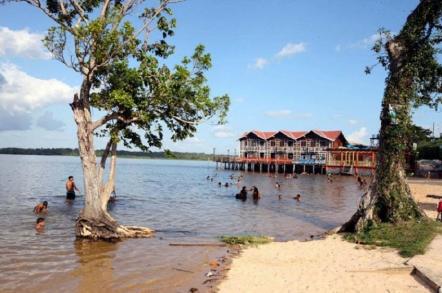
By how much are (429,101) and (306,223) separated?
775cm

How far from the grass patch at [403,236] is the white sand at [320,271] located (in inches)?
19.3

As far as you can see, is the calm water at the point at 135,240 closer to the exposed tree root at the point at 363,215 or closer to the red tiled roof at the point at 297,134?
the exposed tree root at the point at 363,215

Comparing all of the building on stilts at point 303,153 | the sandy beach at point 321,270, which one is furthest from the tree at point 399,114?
the building on stilts at point 303,153

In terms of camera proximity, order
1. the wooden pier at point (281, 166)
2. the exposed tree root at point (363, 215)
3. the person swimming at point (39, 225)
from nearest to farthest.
Answer: the exposed tree root at point (363, 215) → the person swimming at point (39, 225) → the wooden pier at point (281, 166)

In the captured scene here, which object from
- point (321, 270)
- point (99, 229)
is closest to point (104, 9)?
point (99, 229)

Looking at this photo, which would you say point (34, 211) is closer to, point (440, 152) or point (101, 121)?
point (101, 121)

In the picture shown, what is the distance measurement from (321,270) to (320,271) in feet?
0.37

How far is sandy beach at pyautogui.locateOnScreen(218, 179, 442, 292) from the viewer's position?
9.19 meters

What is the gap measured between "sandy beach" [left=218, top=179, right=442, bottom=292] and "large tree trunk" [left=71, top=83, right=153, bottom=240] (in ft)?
15.8

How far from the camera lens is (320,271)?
34.7 feet

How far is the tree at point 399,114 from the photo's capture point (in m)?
15.4

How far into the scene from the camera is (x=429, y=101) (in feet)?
56.5

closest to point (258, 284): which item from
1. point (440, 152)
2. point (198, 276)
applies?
point (198, 276)

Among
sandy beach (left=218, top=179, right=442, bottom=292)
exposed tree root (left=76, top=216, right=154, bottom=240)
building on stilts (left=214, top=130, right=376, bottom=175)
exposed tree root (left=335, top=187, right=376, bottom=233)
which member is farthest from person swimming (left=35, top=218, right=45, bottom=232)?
building on stilts (left=214, top=130, right=376, bottom=175)
